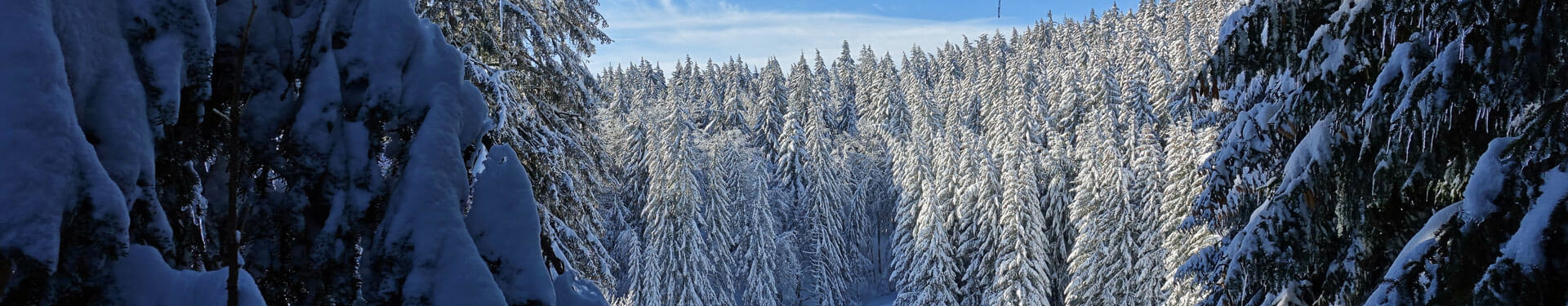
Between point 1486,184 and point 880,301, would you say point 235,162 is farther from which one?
point 880,301

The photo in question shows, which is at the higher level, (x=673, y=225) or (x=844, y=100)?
(x=844, y=100)

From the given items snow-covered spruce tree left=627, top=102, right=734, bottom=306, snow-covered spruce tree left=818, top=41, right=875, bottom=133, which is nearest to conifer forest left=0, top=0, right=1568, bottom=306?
snow-covered spruce tree left=627, top=102, right=734, bottom=306

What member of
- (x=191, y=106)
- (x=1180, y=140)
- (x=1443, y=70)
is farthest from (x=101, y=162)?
(x=1180, y=140)

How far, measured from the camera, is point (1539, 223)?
319 cm

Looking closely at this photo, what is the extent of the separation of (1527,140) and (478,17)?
8.20m

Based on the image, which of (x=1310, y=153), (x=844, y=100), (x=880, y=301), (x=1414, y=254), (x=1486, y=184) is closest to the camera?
Result: (x=1486, y=184)

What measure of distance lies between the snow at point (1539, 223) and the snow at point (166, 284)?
437 centimetres

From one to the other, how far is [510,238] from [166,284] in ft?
3.05

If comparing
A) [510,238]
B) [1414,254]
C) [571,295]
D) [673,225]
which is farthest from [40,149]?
[673,225]

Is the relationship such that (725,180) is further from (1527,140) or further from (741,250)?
(1527,140)

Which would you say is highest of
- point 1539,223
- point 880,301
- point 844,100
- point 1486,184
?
point 844,100

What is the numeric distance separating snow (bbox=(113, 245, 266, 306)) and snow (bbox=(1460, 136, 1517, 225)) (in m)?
4.59

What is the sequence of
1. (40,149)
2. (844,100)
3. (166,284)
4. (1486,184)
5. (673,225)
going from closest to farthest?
(40,149) → (166,284) → (1486,184) → (673,225) → (844,100)

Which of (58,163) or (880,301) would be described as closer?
(58,163)
